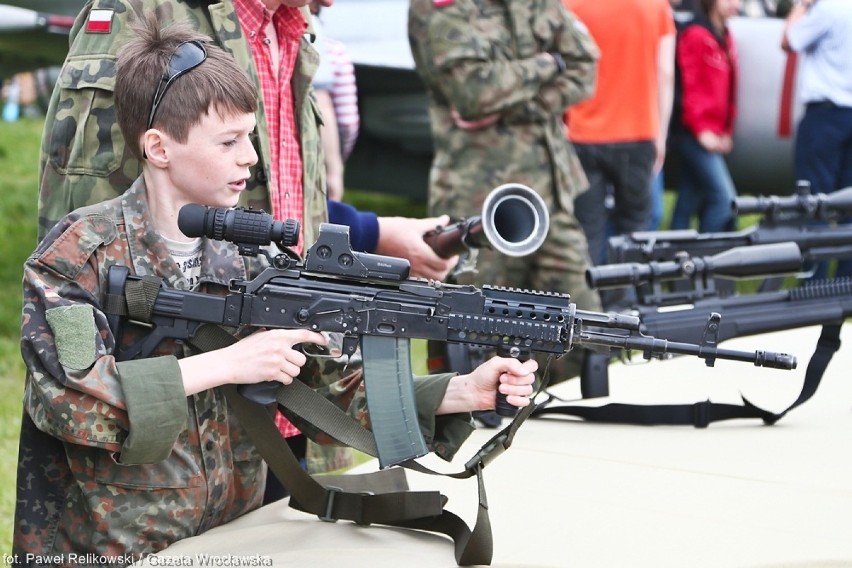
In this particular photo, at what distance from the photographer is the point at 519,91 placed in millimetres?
4789

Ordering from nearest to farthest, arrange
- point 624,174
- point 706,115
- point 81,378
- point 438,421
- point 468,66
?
point 81,378 < point 438,421 < point 468,66 < point 624,174 < point 706,115

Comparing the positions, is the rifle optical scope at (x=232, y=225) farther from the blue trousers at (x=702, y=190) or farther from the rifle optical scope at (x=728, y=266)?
the blue trousers at (x=702, y=190)

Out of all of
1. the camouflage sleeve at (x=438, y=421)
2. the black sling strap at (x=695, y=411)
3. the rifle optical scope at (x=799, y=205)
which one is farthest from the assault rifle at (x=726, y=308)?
the camouflage sleeve at (x=438, y=421)

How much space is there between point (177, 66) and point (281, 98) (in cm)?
54

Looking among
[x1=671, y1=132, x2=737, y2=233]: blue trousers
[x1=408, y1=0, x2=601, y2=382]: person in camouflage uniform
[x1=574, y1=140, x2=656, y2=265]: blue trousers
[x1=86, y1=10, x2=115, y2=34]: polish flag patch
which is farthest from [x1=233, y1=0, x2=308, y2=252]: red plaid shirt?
[x1=671, y1=132, x2=737, y2=233]: blue trousers

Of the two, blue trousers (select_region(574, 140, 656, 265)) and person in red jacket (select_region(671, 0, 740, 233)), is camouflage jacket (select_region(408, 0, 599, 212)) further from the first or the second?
person in red jacket (select_region(671, 0, 740, 233))

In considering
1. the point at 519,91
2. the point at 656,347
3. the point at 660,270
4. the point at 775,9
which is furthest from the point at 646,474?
the point at 775,9

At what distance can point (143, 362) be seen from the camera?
2.18 meters

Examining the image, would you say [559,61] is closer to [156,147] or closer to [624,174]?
[624,174]

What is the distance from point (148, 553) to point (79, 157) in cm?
91

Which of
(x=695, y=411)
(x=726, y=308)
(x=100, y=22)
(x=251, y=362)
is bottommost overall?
(x=695, y=411)

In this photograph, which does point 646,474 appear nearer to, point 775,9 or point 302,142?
point 302,142

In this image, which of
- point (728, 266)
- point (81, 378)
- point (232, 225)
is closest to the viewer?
point (81, 378)

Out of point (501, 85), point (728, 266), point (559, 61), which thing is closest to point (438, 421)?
point (728, 266)
